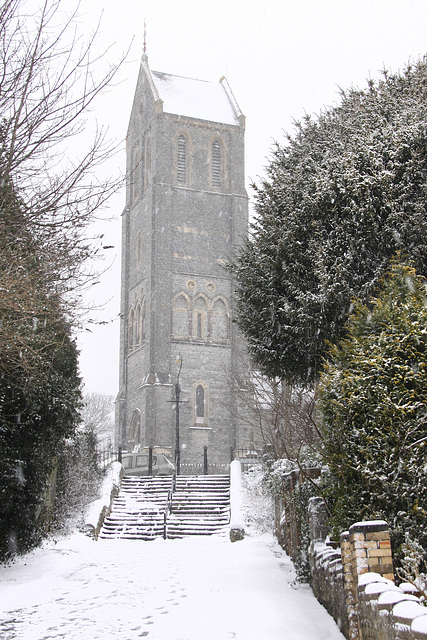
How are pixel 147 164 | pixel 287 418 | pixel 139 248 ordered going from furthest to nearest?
pixel 147 164 → pixel 139 248 → pixel 287 418

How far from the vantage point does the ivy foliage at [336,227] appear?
11023 millimetres

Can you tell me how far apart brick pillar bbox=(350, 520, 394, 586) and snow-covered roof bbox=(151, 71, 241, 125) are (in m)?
39.9

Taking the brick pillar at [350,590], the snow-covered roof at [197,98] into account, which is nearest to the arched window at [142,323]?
the snow-covered roof at [197,98]

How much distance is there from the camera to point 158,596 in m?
8.98

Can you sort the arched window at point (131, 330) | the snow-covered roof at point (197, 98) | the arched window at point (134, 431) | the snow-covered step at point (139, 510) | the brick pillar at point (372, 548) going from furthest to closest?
the snow-covered roof at point (197, 98)
the arched window at point (131, 330)
the arched window at point (134, 431)
the snow-covered step at point (139, 510)
the brick pillar at point (372, 548)

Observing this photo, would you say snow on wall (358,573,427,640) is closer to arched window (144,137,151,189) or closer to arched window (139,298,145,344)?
arched window (139,298,145,344)

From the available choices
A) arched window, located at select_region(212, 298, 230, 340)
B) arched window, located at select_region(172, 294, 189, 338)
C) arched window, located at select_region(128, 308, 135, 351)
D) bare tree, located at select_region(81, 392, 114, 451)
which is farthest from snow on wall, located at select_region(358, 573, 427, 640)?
bare tree, located at select_region(81, 392, 114, 451)

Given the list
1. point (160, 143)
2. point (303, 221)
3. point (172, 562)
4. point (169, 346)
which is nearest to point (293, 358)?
point (303, 221)

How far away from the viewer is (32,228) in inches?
309

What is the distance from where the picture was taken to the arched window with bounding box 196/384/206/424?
124ft

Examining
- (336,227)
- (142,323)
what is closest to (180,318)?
(142,323)

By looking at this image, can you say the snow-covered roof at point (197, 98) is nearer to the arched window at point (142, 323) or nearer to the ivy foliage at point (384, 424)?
the arched window at point (142, 323)

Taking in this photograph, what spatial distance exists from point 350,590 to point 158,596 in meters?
3.76

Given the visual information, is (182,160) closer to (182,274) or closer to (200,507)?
(182,274)
